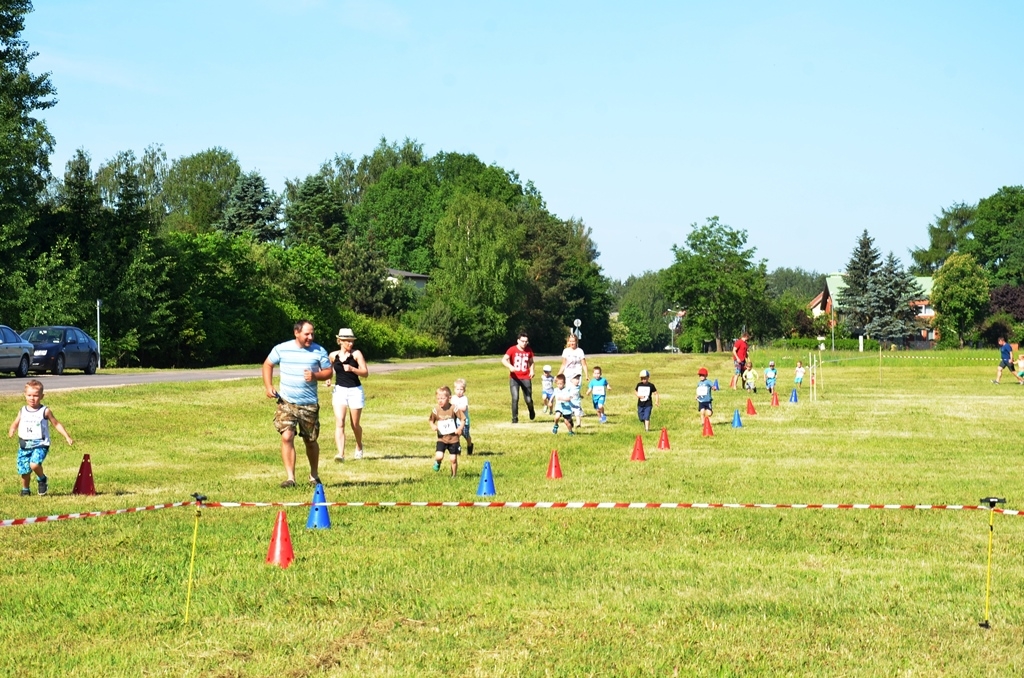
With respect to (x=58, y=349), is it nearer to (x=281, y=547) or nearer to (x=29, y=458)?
Answer: (x=29, y=458)

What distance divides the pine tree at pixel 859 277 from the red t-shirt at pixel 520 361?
97658 millimetres

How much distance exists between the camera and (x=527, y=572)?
9.47 m

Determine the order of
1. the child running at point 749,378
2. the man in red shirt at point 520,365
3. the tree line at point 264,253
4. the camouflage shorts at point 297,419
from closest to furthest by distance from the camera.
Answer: the camouflage shorts at point 297,419
the man in red shirt at point 520,365
the child running at point 749,378
the tree line at point 264,253

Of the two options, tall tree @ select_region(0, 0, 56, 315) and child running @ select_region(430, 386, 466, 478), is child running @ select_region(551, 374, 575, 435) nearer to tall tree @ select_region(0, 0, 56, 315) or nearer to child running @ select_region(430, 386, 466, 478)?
child running @ select_region(430, 386, 466, 478)

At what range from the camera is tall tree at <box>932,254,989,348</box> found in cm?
11700

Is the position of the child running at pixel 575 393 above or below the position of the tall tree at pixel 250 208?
below

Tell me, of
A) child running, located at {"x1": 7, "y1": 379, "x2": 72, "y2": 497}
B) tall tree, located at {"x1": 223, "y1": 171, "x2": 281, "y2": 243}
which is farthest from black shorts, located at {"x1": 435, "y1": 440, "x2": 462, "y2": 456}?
tall tree, located at {"x1": 223, "y1": 171, "x2": 281, "y2": 243}

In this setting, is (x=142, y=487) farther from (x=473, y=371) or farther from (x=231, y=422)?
(x=473, y=371)

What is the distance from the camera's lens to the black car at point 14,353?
37.0 m

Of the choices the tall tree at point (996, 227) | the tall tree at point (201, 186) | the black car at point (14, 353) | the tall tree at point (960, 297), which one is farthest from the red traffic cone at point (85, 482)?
the tall tree at point (996, 227)

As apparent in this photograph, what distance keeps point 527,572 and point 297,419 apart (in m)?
5.59

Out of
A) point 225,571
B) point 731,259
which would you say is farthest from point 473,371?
point 731,259

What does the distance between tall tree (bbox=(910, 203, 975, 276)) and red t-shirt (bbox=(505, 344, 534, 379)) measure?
13577cm

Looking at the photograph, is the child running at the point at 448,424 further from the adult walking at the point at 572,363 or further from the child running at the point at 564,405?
the adult walking at the point at 572,363
